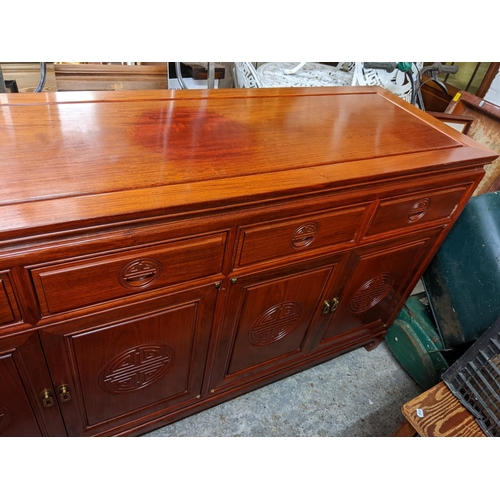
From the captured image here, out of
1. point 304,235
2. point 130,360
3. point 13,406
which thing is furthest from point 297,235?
point 13,406

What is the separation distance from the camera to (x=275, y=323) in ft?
3.58

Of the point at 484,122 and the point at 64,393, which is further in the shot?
the point at 484,122

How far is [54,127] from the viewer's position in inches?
30.7

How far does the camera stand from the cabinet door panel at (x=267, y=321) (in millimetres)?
948

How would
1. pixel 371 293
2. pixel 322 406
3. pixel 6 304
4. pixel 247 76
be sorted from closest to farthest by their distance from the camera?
pixel 6 304 → pixel 371 293 → pixel 322 406 → pixel 247 76

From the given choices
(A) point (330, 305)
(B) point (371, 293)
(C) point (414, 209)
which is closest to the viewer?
(C) point (414, 209)

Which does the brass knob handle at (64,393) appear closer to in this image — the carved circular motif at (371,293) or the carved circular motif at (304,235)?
the carved circular motif at (304,235)

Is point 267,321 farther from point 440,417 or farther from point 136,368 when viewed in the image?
point 440,417

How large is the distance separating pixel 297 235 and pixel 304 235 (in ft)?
0.07

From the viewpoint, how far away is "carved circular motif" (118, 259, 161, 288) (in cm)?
69

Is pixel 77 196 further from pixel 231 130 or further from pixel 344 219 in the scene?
pixel 344 219

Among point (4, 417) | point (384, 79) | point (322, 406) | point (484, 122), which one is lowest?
point (322, 406)

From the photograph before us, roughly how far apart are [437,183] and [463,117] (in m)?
1.07

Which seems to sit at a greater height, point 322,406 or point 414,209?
point 414,209
